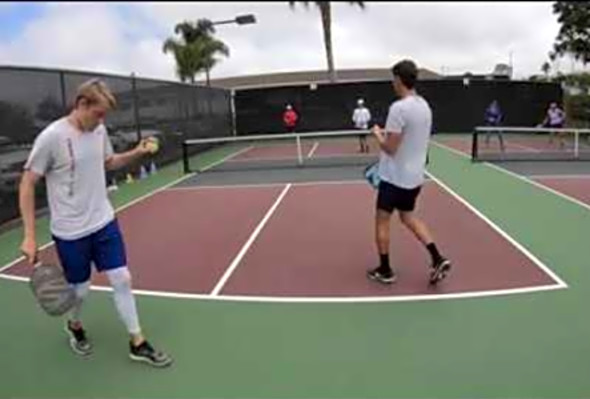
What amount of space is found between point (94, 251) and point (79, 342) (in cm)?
77

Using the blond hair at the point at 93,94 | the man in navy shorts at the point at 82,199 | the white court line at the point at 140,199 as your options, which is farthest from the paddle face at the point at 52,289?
the white court line at the point at 140,199

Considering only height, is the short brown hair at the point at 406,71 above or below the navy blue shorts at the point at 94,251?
above

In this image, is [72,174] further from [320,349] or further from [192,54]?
[192,54]

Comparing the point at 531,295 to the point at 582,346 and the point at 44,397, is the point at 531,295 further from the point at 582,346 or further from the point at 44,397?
the point at 44,397

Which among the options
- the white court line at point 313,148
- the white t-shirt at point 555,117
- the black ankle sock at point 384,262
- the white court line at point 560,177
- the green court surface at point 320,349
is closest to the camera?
the green court surface at point 320,349

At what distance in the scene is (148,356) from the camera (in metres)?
4.83

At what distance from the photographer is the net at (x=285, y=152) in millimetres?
18703

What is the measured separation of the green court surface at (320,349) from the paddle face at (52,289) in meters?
0.39

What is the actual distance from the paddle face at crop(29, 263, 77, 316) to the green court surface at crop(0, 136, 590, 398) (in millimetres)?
389

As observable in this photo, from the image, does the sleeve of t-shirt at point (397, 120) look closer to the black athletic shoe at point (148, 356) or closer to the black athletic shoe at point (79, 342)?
the black athletic shoe at point (148, 356)

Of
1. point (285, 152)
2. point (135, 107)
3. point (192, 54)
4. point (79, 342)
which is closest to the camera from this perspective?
point (79, 342)

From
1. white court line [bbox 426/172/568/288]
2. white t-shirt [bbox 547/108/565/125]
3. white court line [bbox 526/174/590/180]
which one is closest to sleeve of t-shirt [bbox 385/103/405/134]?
white court line [bbox 426/172/568/288]

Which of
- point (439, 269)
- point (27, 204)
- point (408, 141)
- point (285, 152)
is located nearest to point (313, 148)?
point (285, 152)

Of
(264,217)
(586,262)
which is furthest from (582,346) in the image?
(264,217)
